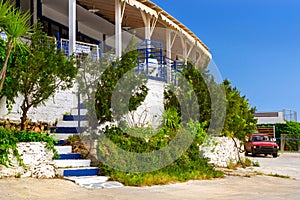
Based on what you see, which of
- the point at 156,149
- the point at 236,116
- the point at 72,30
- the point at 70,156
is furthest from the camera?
the point at 236,116

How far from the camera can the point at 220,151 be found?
49.6 ft

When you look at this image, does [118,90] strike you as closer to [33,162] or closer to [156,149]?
[156,149]

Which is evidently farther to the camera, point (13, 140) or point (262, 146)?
point (262, 146)

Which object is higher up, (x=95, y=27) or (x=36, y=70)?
(x=95, y=27)

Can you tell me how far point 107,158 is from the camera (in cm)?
1045

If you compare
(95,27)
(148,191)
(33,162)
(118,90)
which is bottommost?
(148,191)

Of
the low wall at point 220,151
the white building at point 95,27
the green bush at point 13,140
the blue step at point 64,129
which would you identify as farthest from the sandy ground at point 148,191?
the white building at point 95,27

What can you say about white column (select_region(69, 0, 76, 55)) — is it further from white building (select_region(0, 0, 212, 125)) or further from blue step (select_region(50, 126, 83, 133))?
blue step (select_region(50, 126, 83, 133))

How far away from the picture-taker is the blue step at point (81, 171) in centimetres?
952

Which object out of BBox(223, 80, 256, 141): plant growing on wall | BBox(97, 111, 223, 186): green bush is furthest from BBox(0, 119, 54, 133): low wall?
BBox(223, 80, 256, 141): plant growing on wall

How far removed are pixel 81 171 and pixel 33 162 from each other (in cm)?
121

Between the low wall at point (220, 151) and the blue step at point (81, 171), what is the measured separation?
14.2 feet

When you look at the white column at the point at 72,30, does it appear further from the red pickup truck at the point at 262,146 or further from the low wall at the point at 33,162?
the red pickup truck at the point at 262,146

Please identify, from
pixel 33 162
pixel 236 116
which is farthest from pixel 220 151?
→ pixel 33 162
